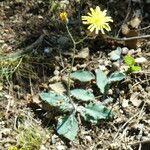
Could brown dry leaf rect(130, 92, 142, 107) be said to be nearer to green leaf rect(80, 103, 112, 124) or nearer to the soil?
the soil

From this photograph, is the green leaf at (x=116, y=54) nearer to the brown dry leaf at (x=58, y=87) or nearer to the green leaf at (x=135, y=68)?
the green leaf at (x=135, y=68)

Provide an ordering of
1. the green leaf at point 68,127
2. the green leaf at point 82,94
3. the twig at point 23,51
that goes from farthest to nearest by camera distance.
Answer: the twig at point 23,51
the green leaf at point 82,94
the green leaf at point 68,127

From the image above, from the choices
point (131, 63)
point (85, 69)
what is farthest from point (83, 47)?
point (131, 63)

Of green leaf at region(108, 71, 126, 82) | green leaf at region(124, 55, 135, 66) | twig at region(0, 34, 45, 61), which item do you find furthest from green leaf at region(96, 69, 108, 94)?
twig at region(0, 34, 45, 61)

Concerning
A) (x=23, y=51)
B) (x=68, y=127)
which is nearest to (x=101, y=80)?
(x=68, y=127)

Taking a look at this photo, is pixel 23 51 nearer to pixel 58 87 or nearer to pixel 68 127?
pixel 58 87

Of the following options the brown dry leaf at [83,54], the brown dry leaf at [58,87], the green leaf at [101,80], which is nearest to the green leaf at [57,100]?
the brown dry leaf at [58,87]

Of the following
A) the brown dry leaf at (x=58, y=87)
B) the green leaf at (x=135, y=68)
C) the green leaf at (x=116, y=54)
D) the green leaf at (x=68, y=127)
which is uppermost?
the green leaf at (x=116, y=54)
